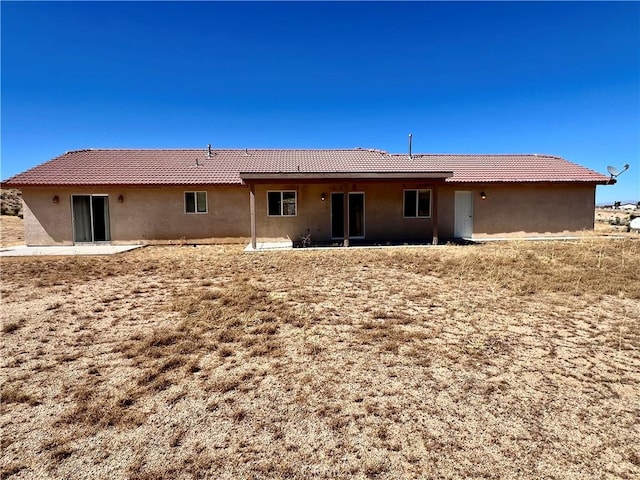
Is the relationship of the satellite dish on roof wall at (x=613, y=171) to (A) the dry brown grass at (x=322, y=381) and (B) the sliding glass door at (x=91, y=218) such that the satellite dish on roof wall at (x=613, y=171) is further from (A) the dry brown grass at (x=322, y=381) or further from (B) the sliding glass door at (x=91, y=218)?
(B) the sliding glass door at (x=91, y=218)

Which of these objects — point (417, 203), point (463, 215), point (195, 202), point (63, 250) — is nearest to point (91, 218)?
point (63, 250)

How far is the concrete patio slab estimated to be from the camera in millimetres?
12100

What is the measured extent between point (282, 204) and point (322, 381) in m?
11.6

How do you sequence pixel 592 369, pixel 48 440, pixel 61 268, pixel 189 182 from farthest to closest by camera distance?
pixel 189 182
pixel 61 268
pixel 592 369
pixel 48 440

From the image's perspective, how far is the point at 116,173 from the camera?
49.3 ft

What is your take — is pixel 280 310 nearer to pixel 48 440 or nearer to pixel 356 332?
pixel 356 332

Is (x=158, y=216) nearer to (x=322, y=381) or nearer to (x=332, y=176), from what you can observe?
(x=332, y=176)

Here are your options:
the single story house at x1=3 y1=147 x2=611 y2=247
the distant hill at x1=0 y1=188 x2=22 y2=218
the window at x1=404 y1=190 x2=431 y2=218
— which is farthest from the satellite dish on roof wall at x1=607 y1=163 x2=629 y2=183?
the distant hill at x1=0 y1=188 x2=22 y2=218

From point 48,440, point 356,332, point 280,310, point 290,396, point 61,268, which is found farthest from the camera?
point 61,268

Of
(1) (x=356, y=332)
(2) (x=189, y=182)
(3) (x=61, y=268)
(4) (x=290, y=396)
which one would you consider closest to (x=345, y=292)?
(1) (x=356, y=332)

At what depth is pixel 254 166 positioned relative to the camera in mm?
16578

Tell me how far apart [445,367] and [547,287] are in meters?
4.53

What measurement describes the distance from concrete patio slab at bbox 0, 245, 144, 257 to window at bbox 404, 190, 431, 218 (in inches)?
433

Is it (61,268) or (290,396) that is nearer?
(290,396)
